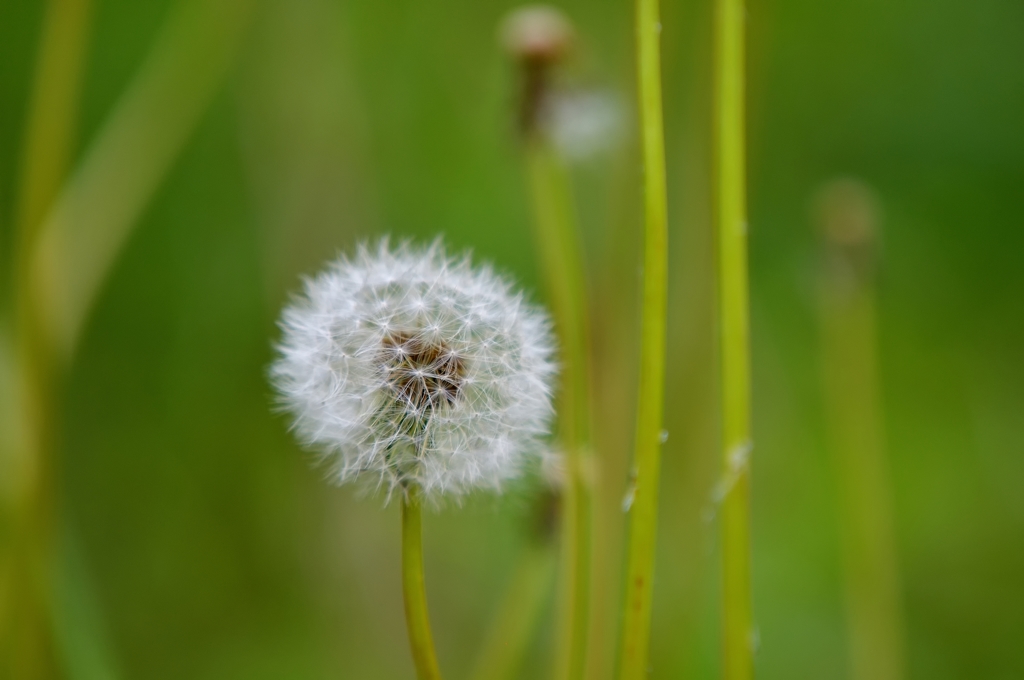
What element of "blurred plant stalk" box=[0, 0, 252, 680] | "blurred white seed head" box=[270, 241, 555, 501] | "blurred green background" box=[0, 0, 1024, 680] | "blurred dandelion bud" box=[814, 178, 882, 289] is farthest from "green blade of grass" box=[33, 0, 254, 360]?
"blurred dandelion bud" box=[814, 178, 882, 289]

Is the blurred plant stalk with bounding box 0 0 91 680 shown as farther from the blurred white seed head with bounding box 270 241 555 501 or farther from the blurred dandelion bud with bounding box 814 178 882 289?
the blurred dandelion bud with bounding box 814 178 882 289

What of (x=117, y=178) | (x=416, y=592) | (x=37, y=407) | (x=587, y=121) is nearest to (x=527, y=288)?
(x=587, y=121)

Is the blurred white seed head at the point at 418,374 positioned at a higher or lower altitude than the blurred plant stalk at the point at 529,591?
higher

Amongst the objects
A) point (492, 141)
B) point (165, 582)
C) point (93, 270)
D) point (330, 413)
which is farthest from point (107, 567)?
point (492, 141)

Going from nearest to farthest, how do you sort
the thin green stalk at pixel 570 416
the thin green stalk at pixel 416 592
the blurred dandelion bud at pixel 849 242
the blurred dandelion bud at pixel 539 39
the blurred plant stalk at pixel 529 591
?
1. the thin green stalk at pixel 416 592
2. the thin green stalk at pixel 570 416
3. the blurred plant stalk at pixel 529 591
4. the blurred dandelion bud at pixel 539 39
5. the blurred dandelion bud at pixel 849 242

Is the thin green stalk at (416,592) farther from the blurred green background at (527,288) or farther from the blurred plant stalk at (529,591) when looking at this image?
the blurred green background at (527,288)

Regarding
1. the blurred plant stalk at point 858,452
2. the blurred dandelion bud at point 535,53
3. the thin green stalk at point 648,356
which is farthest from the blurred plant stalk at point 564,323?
the blurred plant stalk at point 858,452
